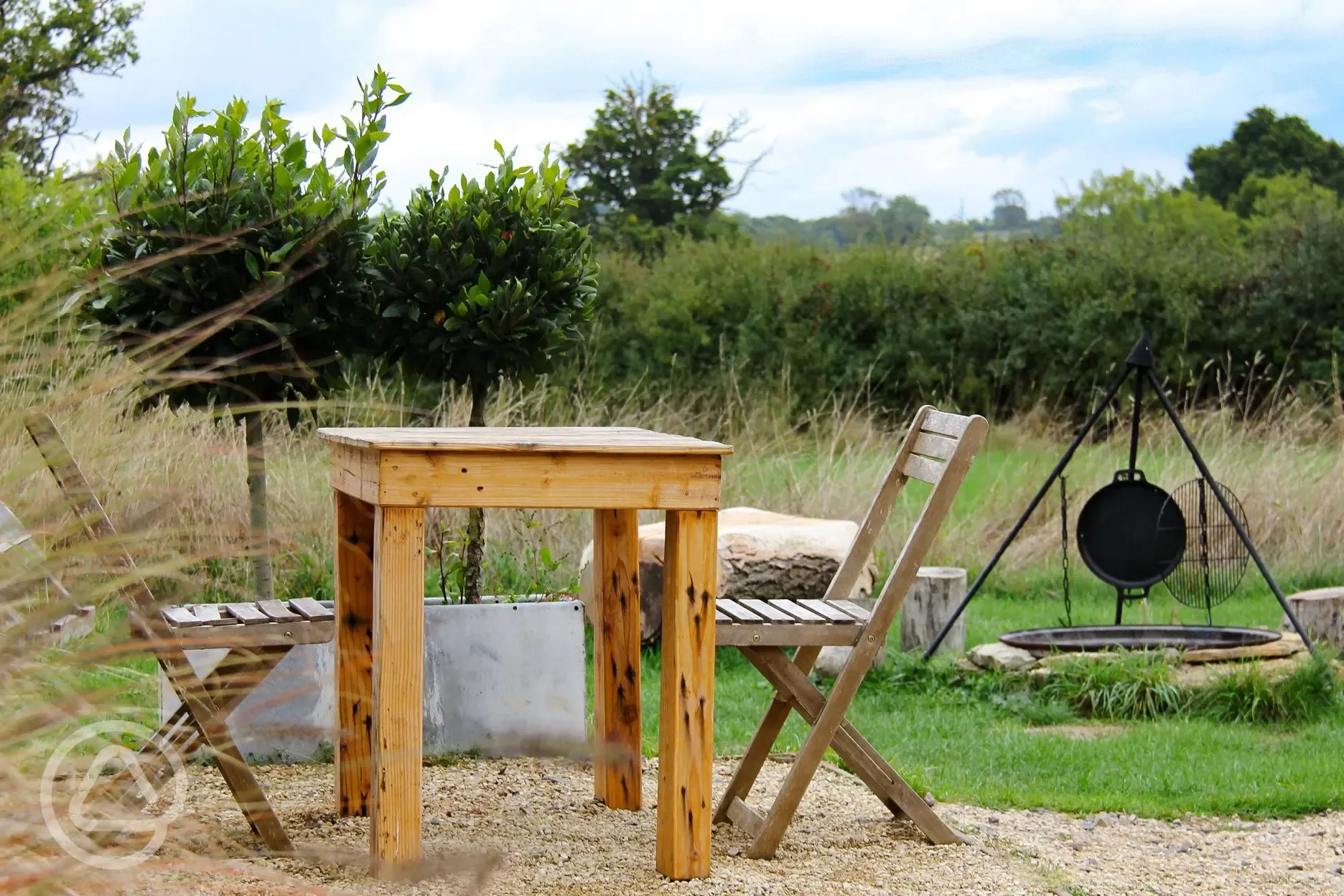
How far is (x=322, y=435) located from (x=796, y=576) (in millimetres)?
3531

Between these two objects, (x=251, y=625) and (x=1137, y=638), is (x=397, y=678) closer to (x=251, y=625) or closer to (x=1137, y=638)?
(x=251, y=625)

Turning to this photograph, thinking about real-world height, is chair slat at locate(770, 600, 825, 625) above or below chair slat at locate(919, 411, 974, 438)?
below

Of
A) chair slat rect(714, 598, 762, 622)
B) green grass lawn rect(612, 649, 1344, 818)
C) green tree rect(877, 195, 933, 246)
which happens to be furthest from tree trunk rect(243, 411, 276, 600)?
green tree rect(877, 195, 933, 246)

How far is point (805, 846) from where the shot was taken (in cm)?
377

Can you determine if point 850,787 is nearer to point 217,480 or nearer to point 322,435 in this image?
point 322,435

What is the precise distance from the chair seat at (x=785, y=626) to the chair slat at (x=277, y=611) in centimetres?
112

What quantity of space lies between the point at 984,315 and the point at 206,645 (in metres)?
12.5

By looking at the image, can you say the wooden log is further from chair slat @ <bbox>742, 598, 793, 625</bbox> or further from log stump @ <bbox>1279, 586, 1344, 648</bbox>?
chair slat @ <bbox>742, 598, 793, 625</bbox>

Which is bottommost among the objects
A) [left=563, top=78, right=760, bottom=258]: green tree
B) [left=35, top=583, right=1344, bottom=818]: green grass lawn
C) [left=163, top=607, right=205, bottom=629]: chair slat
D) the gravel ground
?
[left=35, top=583, right=1344, bottom=818]: green grass lawn

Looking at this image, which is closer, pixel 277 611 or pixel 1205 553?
pixel 277 611

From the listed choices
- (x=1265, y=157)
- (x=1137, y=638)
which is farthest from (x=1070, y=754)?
(x=1265, y=157)

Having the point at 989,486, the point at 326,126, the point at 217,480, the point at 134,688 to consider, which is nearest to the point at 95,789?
the point at 134,688

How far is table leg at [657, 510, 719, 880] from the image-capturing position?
3273mm

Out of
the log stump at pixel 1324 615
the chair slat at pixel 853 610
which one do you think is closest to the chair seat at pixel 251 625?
the chair slat at pixel 853 610
